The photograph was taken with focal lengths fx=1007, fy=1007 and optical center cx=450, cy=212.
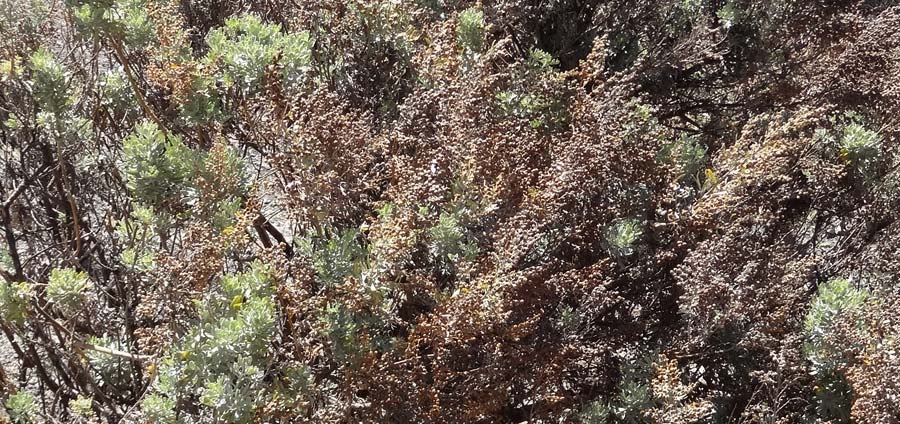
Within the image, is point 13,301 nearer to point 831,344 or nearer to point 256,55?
point 256,55

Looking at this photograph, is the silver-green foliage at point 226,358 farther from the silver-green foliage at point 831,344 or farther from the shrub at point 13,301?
the silver-green foliage at point 831,344

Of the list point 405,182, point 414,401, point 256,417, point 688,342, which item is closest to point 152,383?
point 256,417

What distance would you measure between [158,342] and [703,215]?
196 cm

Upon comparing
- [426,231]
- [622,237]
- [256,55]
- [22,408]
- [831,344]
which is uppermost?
[256,55]

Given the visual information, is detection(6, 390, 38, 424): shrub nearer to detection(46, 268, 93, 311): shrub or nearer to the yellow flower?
detection(46, 268, 93, 311): shrub

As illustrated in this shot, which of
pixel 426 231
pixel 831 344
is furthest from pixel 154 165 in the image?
pixel 831 344

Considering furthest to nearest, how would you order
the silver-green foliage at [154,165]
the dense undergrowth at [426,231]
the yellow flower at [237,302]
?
the silver-green foliage at [154,165] < the dense undergrowth at [426,231] < the yellow flower at [237,302]

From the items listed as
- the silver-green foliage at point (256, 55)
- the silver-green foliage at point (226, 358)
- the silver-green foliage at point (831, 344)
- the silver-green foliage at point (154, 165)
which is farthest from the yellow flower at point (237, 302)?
the silver-green foliage at point (831, 344)

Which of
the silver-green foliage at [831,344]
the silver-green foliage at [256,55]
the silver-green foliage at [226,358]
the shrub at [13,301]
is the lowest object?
the silver-green foliage at [831,344]

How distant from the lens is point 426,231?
3.39 metres

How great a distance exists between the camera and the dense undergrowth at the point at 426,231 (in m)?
3.27

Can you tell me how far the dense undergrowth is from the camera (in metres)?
3.27

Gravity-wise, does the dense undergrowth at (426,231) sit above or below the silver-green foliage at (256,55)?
below

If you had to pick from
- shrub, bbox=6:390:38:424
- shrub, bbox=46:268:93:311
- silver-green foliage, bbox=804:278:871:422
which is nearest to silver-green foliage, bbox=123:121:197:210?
shrub, bbox=46:268:93:311
